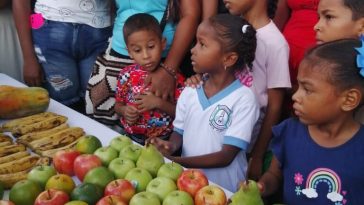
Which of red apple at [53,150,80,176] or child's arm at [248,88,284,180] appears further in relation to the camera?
child's arm at [248,88,284,180]

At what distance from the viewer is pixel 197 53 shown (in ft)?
6.48

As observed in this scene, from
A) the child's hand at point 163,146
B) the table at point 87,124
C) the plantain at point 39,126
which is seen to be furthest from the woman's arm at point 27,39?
the child's hand at point 163,146

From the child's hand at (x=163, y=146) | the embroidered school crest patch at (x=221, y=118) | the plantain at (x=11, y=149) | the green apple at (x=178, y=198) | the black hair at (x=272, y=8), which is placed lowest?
the child's hand at (x=163, y=146)

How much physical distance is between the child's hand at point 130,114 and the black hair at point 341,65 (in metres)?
1.07

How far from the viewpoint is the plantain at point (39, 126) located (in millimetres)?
1847

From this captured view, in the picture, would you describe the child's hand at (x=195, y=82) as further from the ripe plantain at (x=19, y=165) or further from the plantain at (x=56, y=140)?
the ripe plantain at (x=19, y=165)

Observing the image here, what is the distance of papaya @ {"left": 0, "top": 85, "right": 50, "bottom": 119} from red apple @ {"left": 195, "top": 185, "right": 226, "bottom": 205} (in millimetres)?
1026

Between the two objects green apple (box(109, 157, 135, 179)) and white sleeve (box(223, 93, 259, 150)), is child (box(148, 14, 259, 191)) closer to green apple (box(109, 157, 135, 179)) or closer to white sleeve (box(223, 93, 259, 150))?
white sleeve (box(223, 93, 259, 150))

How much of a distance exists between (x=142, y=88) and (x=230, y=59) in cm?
58

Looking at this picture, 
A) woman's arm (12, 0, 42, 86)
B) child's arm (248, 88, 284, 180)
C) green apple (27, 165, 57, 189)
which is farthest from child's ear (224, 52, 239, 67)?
woman's arm (12, 0, 42, 86)

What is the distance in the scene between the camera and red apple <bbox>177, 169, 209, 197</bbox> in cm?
139

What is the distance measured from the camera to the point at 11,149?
1.69 metres

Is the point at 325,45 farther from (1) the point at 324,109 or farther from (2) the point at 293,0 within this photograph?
(2) the point at 293,0

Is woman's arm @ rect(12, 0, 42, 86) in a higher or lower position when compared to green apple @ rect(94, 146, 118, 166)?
higher
